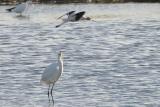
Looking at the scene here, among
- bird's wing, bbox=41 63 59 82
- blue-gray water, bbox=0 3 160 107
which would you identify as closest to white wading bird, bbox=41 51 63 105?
bird's wing, bbox=41 63 59 82

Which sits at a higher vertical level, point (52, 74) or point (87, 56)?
point (52, 74)

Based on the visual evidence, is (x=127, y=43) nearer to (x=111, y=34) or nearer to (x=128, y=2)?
(x=111, y=34)

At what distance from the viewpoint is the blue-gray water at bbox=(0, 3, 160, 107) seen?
991 cm

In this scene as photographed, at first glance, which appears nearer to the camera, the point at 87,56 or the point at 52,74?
the point at 52,74

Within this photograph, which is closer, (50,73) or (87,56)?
(50,73)

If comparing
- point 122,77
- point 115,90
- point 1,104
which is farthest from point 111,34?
point 1,104

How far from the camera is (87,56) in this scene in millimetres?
14656

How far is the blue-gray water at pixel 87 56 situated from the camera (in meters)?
9.91

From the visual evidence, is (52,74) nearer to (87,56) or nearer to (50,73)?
(50,73)

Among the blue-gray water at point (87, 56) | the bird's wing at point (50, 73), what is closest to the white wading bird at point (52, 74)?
the bird's wing at point (50, 73)

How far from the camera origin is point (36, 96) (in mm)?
9961

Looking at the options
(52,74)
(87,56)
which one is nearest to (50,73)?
(52,74)

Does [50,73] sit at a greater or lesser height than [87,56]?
greater

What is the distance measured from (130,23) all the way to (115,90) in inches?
425
